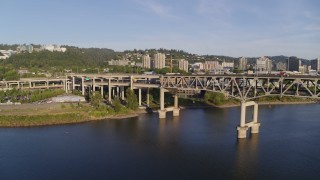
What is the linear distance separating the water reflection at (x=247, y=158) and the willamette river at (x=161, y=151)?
1.4 inches

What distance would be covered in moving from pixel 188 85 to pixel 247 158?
1378 centimetres

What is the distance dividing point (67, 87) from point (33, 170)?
102 feet

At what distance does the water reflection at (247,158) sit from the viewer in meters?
17.0

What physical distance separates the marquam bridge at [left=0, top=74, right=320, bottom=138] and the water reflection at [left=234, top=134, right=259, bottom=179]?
106 cm

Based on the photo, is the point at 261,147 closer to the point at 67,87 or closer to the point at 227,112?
the point at 227,112

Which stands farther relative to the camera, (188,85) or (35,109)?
(188,85)

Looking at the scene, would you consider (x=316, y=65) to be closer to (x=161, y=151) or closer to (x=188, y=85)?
(x=188, y=85)

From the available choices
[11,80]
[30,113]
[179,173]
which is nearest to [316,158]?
[179,173]

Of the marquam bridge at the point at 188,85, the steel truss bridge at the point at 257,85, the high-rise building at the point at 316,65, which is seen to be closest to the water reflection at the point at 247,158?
the marquam bridge at the point at 188,85

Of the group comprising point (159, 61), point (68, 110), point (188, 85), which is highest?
point (159, 61)

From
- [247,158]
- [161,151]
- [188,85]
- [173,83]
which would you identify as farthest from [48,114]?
[247,158]

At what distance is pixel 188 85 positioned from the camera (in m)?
32.4

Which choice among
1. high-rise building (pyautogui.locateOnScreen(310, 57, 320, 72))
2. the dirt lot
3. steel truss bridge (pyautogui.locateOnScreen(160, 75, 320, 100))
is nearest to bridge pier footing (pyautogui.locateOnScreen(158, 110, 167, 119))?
steel truss bridge (pyautogui.locateOnScreen(160, 75, 320, 100))

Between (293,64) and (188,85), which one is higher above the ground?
(293,64)
